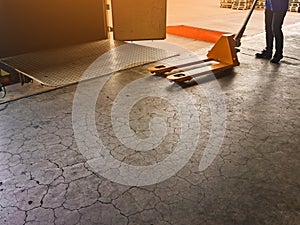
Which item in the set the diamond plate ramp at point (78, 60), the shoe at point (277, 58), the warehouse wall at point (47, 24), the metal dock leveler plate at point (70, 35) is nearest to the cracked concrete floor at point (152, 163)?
the diamond plate ramp at point (78, 60)

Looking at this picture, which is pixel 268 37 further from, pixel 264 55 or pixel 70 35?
pixel 70 35

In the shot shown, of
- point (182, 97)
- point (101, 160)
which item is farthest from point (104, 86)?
point (101, 160)

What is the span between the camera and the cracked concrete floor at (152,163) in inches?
70.1

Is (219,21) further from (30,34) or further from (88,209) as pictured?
(88,209)

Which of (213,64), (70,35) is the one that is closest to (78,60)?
(70,35)

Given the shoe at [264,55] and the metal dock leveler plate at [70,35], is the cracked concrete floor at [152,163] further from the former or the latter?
the shoe at [264,55]

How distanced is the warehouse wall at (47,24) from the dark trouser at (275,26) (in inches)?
107

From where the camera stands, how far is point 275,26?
416 centimetres

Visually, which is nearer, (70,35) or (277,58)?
(277,58)

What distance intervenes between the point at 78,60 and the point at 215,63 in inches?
80.2

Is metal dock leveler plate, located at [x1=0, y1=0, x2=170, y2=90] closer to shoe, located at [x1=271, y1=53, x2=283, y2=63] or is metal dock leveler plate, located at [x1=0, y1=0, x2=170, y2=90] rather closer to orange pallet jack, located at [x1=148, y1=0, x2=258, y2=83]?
orange pallet jack, located at [x1=148, y1=0, x2=258, y2=83]

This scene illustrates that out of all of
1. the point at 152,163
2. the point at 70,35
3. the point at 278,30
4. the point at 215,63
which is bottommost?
the point at 152,163

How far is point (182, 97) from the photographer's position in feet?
Answer: 10.9

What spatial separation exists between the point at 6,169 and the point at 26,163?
140 mm
